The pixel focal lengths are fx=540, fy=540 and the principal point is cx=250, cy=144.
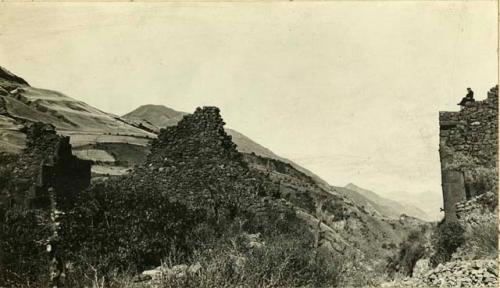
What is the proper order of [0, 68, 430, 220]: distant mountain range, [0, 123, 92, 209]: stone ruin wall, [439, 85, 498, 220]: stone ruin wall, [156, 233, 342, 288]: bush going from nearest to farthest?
[156, 233, 342, 288]: bush
[439, 85, 498, 220]: stone ruin wall
[0, 123, 92, 209]: stone ruin wall
[0, 68, 430, 220]: distant mountain range

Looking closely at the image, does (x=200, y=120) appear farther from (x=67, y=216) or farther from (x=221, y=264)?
(x=221, y=264)

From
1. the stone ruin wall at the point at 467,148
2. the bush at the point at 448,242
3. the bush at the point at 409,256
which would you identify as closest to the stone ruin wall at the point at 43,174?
the bush at the point at 409,256

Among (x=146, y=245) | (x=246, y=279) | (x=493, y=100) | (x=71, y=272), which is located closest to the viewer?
(x=246, y=279)

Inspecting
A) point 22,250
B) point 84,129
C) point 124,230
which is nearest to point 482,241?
point 124,230

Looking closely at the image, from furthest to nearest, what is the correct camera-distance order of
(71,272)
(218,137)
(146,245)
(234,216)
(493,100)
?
(218,137)
(234,216)
(493,100)
(146,245)
(71,272)

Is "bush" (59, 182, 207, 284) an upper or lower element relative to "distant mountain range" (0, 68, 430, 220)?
lower

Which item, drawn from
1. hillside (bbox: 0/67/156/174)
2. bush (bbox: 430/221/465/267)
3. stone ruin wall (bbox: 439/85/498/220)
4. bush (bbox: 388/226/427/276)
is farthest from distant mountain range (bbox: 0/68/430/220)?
bush (bbox: 430/221/465/267)

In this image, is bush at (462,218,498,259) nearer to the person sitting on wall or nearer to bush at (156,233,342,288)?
bush at (156,233,342,288)

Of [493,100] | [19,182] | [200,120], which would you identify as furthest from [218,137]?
Answer: [493,100]
